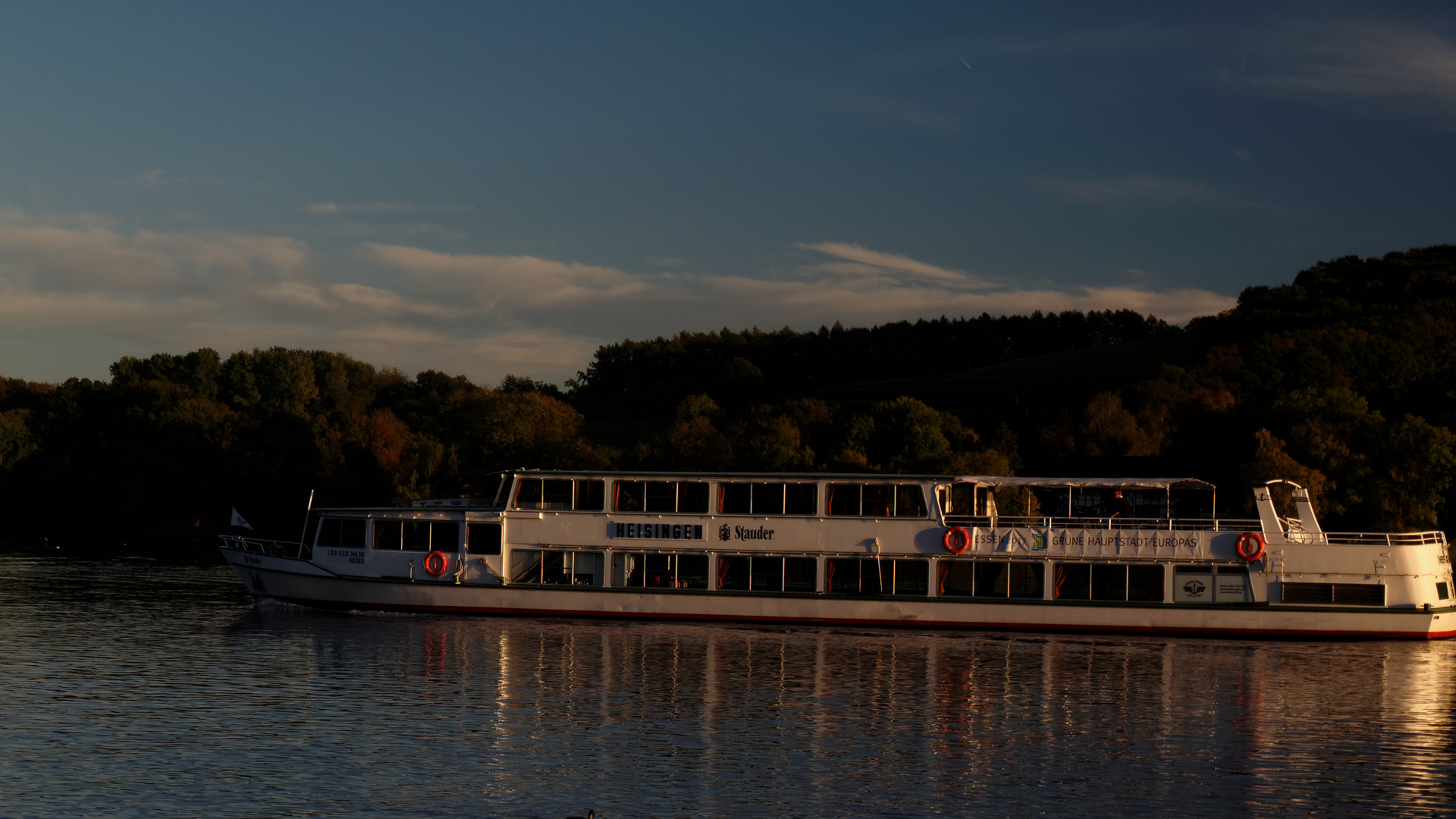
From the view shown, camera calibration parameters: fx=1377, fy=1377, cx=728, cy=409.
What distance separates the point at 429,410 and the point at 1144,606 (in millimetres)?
111977

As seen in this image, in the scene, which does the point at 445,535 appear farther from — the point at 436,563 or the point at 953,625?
the point at 953,625

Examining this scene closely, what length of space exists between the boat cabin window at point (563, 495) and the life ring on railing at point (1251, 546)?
73.7 ft

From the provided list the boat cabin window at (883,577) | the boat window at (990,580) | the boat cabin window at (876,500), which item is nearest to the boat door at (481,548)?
the boat cabin window at (883,577)

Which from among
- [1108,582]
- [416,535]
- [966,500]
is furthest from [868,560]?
[416,535]

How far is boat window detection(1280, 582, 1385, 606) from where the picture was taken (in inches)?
1869

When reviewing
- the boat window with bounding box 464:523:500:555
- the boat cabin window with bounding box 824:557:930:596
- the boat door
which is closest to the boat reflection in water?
the boat door

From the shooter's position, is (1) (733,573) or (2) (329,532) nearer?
(1) (733,573)

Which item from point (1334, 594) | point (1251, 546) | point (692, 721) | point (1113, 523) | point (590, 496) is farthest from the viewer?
point (590, 496)

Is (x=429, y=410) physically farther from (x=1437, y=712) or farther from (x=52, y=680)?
(x=1437, y=712)

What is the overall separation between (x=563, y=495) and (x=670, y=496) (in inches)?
156

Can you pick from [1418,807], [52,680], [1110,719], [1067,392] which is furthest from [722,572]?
[1067,392]

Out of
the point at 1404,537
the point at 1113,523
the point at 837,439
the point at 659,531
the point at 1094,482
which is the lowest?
the point at 659,531

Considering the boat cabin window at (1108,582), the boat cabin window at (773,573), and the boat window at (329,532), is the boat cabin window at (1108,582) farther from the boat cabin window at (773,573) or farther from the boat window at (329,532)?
the boat window at (329,532)

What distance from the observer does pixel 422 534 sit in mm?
50781
